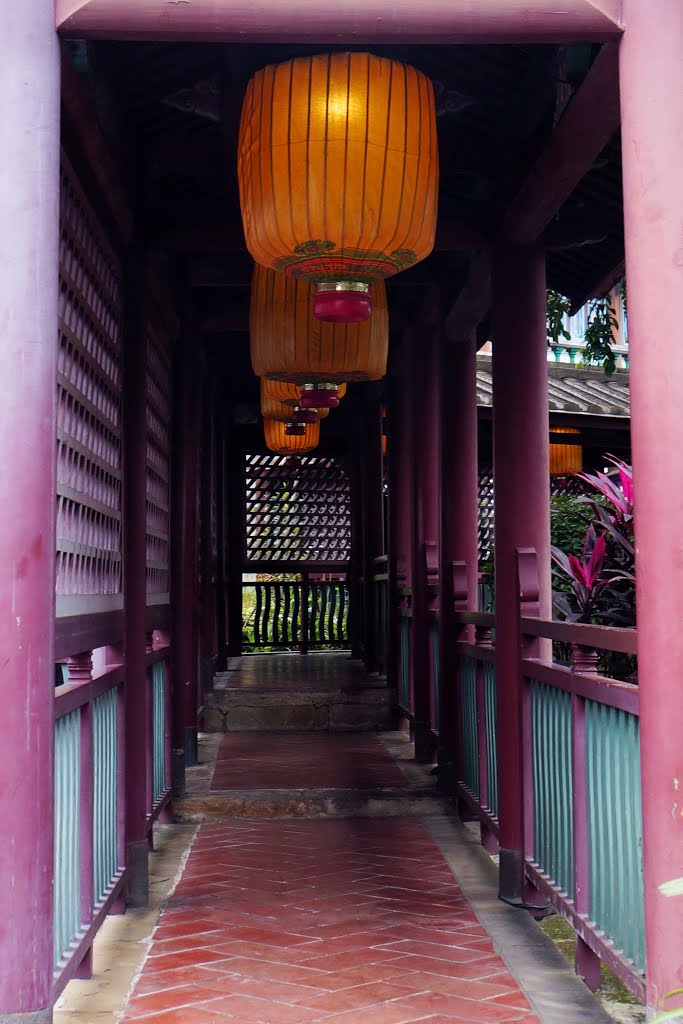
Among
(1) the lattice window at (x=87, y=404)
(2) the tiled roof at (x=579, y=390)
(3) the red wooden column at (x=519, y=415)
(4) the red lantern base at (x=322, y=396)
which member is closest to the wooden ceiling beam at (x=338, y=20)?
(1) the lattice window at (x=87, y=404)

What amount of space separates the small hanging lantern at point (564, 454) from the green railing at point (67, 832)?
23.8ft

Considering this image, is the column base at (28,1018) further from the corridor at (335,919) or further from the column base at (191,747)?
the column base at (191,747)

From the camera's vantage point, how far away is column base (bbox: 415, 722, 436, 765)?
627cm

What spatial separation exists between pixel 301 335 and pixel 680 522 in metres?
2.05

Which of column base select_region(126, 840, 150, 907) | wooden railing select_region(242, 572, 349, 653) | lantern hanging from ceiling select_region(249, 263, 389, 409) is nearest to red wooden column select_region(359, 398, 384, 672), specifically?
wooden railing select_region(242, 572, 349, 653)

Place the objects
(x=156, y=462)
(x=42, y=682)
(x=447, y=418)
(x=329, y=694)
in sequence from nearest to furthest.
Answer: (x=42, y=682)
(x=156, y=462)
(x=447, y=418)
(x=329, y=694)

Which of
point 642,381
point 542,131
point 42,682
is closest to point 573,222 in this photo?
point 542,131

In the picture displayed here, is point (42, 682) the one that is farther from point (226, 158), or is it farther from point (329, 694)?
point (329, 694)

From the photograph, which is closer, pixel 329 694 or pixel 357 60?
pixel 357 60

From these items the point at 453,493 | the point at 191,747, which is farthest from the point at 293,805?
the point at 453,493

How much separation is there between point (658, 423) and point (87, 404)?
1.82 m

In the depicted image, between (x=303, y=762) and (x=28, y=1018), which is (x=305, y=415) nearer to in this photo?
(x=303, y=762)

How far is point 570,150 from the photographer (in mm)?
3287

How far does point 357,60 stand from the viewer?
2717mm
